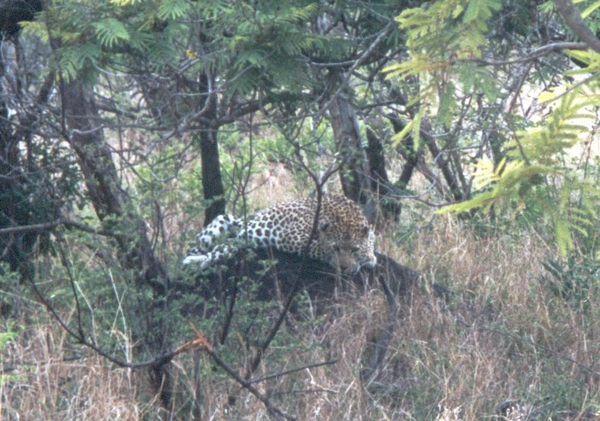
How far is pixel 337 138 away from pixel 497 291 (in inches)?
91.9

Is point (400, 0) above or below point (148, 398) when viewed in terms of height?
above

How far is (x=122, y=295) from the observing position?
15.5 ft

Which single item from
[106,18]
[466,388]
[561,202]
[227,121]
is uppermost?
[106,18]

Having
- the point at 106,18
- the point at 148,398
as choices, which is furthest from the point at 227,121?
the point at 148,398

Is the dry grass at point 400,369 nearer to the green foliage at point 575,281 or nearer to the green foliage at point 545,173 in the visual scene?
the green foliage at point 575,281

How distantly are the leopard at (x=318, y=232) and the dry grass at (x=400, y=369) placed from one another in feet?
2.73

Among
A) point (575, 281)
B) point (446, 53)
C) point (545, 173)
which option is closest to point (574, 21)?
point (545, 173)

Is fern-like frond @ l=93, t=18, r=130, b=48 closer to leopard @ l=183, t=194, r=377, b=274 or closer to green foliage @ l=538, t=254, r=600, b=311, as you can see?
leopard @ l=183, t=194, r=377, b=274

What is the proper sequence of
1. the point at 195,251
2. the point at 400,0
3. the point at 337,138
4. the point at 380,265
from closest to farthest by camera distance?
the point at 400,0 < the point at 380,265 < the point at 195,251 < the point at 337,138

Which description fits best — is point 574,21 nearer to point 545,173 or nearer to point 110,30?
point 545,173

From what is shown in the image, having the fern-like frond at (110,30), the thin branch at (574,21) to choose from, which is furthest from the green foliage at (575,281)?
the fern-like frond at (110,30)

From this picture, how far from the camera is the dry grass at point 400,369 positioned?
14.2ft

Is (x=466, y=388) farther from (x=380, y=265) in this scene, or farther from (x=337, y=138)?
(x=337, y=138)

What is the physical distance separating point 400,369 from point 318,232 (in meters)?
2.06
